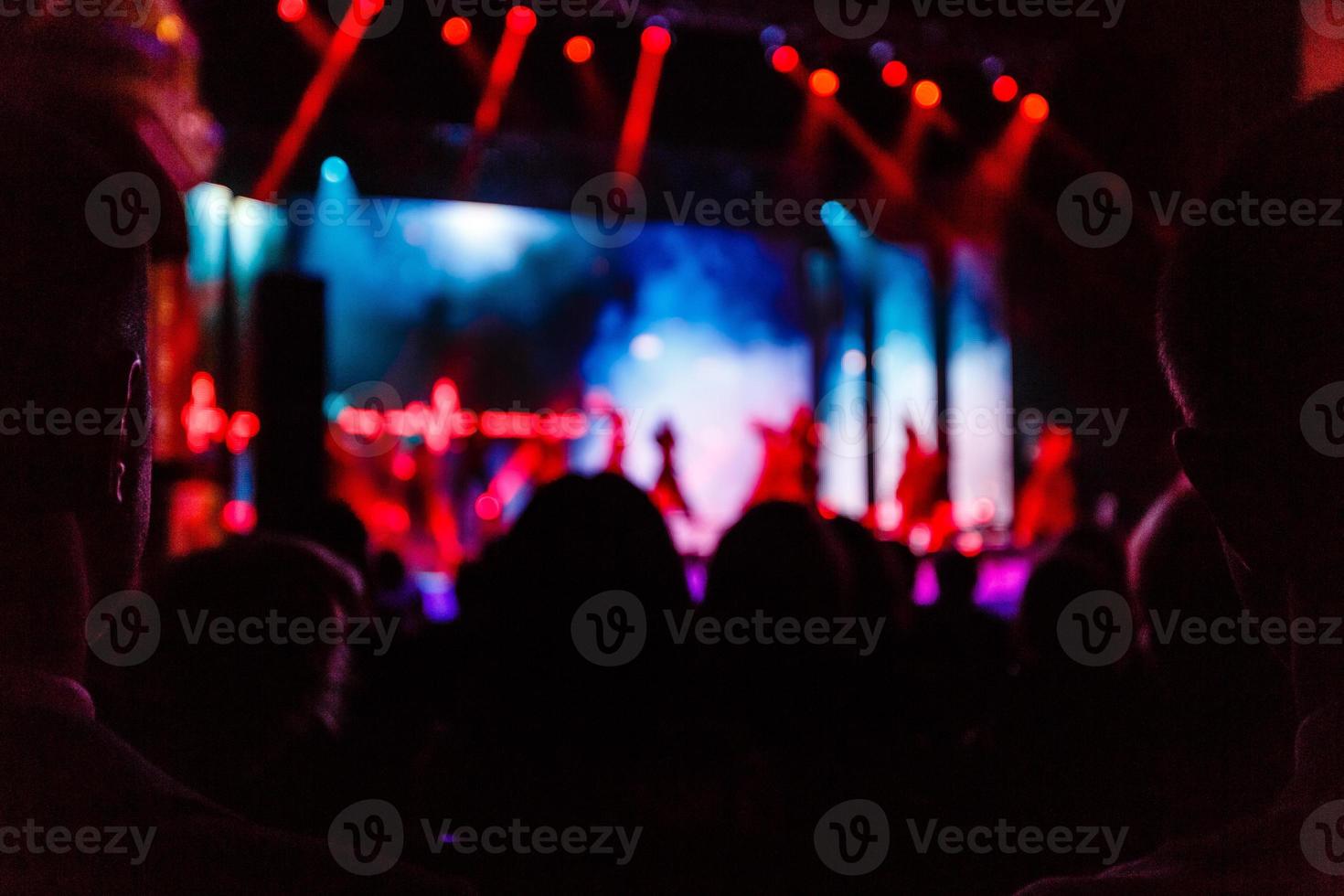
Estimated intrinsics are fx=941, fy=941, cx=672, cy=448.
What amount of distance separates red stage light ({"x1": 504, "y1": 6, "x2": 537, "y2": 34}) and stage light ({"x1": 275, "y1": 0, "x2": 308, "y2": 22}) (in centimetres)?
149

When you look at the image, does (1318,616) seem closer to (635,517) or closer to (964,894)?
(635,517)

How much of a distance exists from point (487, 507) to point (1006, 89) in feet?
19.6

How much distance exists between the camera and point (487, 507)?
343 inches

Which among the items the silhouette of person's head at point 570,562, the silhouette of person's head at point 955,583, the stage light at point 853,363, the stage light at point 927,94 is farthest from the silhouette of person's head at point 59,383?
the stage light at point 853,363

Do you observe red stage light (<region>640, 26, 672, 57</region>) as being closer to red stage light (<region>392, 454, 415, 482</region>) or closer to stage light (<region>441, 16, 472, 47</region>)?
stage light (<region>441, 16, 472, 47</region>)

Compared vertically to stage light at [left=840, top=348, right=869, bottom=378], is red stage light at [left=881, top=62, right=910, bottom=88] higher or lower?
higher

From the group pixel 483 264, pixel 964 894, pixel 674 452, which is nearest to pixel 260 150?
pixel 483 264

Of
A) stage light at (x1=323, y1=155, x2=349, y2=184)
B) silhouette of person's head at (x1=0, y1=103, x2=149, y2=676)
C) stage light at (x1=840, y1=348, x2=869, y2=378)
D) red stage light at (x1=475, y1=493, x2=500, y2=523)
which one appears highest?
stage light at (x1=323, y1=155, x2=349, y2=184)

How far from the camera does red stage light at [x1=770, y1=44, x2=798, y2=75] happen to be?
25.5 feet

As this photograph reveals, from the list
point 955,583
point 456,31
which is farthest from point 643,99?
point 955,583

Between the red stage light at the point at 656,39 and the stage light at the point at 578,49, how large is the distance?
1.44 feet

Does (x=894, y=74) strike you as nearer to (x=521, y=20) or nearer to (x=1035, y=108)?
(x=1035, y=108)

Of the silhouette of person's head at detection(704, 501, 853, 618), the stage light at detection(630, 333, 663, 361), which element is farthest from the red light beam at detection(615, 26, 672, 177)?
the silhouette of person's head at detection(704, 501, 853, 618)

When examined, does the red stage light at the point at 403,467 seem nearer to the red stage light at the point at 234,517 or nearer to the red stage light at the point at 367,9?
the red stage light at the point at 234,517
